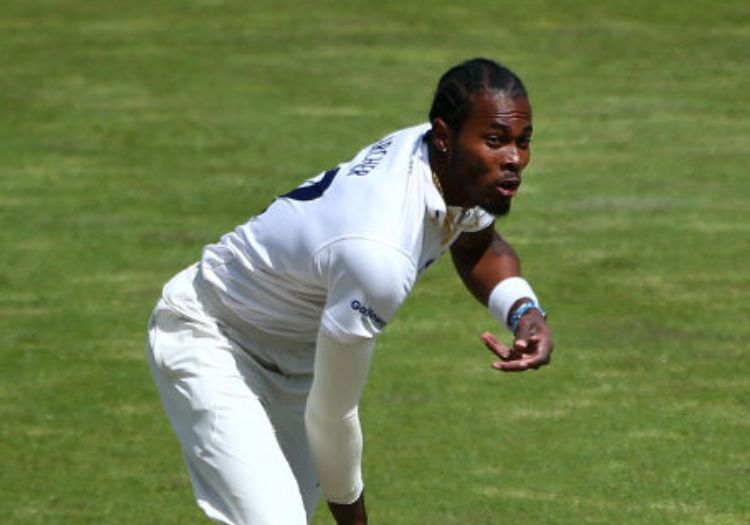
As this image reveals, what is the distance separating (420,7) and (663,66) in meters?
2.35

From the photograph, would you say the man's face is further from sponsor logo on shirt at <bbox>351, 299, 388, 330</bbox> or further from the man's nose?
sponsor logo on shirt at <bbox>351, 299, 388, 330</bbox>

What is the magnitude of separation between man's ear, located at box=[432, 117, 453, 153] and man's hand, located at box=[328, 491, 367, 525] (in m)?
1.28

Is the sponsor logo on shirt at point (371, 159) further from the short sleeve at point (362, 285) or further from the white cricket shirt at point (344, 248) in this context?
the short sleeve at point (362, 285)

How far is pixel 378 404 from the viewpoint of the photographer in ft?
31.2

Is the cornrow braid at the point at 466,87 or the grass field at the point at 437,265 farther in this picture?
the grass field at the point at 437,265

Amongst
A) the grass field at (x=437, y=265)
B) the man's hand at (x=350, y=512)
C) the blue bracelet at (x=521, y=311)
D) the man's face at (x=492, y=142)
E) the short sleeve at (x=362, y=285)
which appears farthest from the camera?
the grass field at (x=437, y=265)

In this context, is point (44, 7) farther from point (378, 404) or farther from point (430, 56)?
point (378, 404)

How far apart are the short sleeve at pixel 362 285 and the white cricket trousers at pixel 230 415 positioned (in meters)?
0.47

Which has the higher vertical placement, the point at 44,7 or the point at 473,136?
the point at 473,136

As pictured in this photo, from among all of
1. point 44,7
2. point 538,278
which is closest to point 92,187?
point 538,278

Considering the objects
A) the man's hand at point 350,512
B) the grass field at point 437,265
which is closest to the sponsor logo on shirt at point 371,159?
the man's hand at point 350,512

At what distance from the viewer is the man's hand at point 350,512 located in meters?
6.45

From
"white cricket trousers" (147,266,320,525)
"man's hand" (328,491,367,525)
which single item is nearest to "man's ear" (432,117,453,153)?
"white cricket trousers" (147,266,320,525)

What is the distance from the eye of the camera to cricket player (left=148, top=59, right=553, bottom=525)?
5.64m
